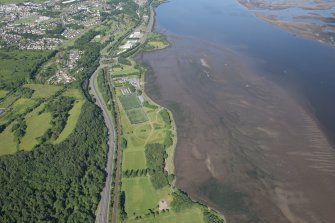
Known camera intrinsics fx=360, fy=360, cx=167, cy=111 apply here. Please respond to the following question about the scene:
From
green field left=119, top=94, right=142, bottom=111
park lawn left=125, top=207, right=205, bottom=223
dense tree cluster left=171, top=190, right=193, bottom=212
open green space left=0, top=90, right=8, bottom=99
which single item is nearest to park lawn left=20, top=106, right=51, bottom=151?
open green space left=0, top=90, right=8, bottom=99

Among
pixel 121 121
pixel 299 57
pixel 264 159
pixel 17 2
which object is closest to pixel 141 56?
pixel 121 121

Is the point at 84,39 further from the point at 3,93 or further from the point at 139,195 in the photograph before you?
the point at 139,195

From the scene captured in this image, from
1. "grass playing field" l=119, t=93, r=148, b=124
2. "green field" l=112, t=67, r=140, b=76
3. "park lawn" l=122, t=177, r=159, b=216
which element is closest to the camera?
"park lawn" l=122, t=177, r=159, b=216

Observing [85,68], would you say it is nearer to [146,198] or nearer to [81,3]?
[146,198]

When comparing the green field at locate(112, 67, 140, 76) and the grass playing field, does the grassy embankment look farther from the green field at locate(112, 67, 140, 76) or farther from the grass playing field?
the green field at locate(112, 67, 140, 76)

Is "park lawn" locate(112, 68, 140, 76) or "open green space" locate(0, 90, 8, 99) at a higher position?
"park lawn" locate(112, 68, 140, 76)
